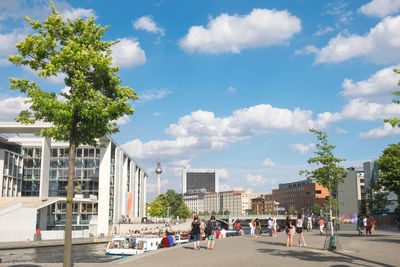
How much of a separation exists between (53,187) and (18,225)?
37.5 metres

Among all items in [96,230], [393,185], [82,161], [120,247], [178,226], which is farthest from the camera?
[178,226]

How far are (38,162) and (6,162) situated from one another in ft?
39.1

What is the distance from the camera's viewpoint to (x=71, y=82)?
14.5 m

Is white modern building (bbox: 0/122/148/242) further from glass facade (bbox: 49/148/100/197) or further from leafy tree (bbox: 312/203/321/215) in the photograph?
leafy tree (bbox: 312/203/321/215)

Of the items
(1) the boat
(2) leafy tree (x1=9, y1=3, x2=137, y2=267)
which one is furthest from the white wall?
(2) leafy tree (x1=9, y1=3, x2=137, y2=267)

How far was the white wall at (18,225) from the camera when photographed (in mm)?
49500

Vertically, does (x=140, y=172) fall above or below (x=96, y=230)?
above

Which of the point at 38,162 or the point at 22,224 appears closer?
the point at 22,224

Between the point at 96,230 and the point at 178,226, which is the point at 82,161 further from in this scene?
the point at 178,226

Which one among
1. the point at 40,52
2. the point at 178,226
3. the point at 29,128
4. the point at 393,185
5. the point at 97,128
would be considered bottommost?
the point at 178,226

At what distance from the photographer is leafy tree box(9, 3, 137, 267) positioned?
44.9 feet

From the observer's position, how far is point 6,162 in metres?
74.6

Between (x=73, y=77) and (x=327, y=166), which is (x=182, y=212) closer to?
(x=327, y=166)

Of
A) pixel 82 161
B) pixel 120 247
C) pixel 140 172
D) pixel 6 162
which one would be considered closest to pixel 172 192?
pixel 140 172
